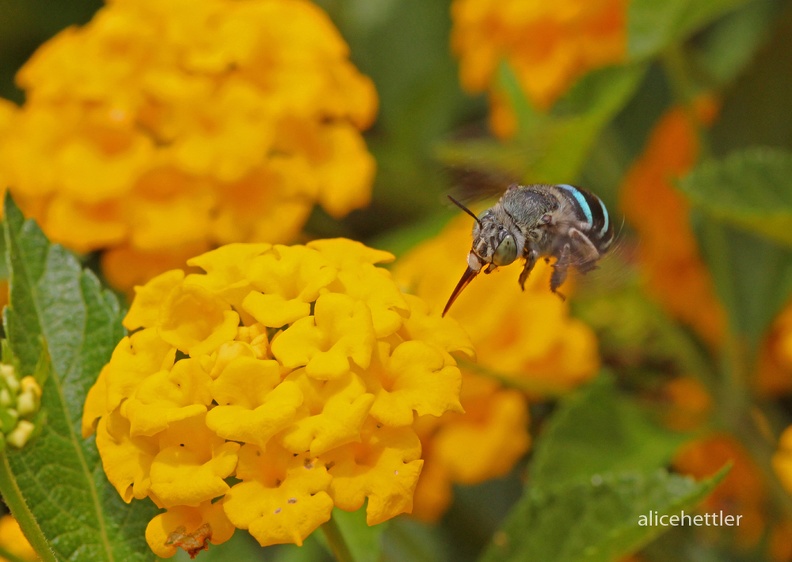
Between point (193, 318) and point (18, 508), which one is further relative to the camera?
point (193, 318)

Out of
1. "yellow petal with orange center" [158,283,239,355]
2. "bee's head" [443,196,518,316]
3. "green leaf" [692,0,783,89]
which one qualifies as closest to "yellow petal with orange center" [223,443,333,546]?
"yellow petal with orange center" [158,283,239,355]

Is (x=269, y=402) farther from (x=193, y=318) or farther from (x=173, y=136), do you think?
(x=173, y=136)

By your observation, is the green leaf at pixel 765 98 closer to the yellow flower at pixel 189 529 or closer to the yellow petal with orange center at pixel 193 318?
the yellow petal with orange center at pixel 193 318

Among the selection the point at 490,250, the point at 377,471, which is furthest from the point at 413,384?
the point at 490,250

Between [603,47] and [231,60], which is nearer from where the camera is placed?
[231,60]

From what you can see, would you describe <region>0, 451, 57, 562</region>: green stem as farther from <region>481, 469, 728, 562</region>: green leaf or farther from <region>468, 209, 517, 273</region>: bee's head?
<region>481, 469, 728, 562</region>: green leaf

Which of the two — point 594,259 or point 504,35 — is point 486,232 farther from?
point 504,35

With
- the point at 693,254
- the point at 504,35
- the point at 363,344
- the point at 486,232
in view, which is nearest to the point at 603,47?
the point at 504,35
